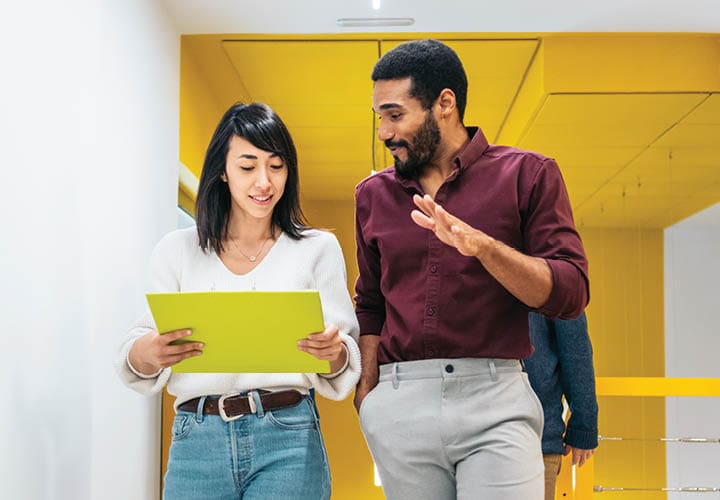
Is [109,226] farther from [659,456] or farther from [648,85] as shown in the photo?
[659,456]

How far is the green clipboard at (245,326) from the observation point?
5.54 ft

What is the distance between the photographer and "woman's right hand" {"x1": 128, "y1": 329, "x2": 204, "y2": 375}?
1.79 m

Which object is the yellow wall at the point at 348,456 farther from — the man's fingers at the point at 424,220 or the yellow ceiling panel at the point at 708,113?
the man's fingers at the point at 424,220

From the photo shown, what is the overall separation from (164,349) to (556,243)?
755 millimetres

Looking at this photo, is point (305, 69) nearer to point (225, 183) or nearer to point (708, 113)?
point (708, 113)

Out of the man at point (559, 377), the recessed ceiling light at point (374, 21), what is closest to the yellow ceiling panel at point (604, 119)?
the recessed ceiling light at point (374, 21)

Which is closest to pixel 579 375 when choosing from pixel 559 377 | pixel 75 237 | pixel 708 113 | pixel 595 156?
pixel 559 377

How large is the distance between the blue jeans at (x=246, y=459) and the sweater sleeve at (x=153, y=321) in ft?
0.46

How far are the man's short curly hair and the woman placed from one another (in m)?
0.31

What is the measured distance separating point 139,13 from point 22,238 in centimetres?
189

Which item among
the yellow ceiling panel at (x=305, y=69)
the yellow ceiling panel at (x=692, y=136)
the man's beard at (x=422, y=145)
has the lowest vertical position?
the man's beard at (x=422, y=145)

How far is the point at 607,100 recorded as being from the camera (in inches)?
208

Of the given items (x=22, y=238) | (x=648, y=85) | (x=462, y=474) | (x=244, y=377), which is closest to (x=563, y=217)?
(x=462, y=474)

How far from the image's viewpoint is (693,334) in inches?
226
